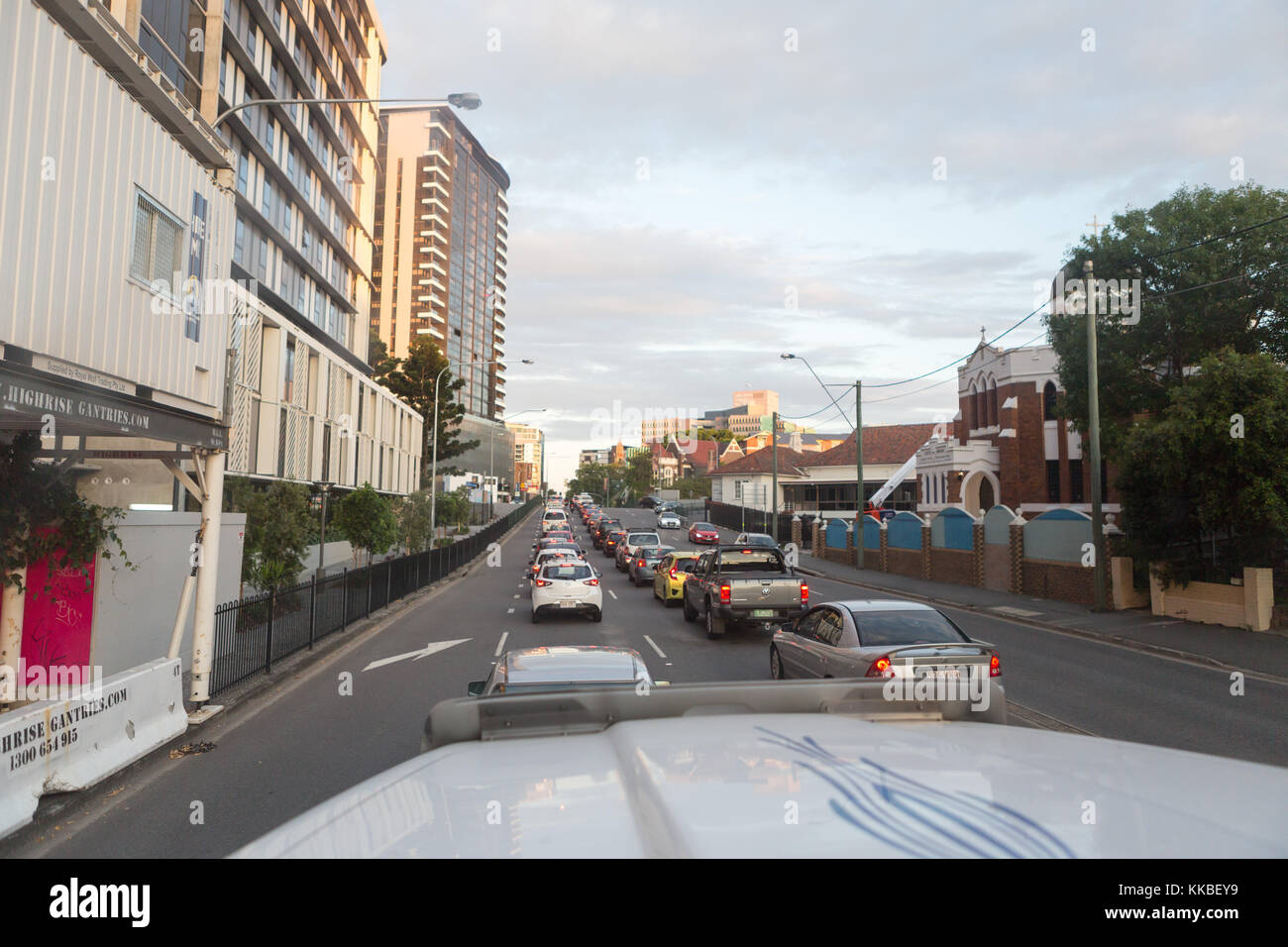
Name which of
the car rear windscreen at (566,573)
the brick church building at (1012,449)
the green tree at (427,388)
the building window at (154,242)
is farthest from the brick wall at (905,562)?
the green tree at (427,388)

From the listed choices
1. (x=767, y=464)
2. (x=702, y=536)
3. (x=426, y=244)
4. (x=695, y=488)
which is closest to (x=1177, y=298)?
(x=702, y=536)

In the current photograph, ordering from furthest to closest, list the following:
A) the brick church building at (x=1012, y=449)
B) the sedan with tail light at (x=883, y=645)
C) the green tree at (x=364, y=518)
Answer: the brick church building at (x=1012, y=449) → the green tree at (x=364, y=518) → the sedan with tail light at (x=883, y=645)

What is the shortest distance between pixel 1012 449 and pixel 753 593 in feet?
104

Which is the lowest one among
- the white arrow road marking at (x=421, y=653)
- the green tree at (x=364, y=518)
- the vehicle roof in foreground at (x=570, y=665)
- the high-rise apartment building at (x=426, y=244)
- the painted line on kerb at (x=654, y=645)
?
the white arrow road marking at (x=421, y=653)

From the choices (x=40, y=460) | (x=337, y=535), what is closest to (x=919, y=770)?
(x=40, y=460)

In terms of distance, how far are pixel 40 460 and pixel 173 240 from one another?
3166mm

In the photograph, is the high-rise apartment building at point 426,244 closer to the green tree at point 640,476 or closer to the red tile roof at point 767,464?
the green tree at point 640,476

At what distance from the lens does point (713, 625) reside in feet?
53.5

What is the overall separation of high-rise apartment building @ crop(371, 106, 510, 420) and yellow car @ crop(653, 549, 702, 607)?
83.3 metres

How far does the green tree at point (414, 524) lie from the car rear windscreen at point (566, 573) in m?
18.1

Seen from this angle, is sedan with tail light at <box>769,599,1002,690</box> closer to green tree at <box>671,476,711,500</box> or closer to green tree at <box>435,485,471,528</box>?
green tree at <box>435,485,471,528</box>

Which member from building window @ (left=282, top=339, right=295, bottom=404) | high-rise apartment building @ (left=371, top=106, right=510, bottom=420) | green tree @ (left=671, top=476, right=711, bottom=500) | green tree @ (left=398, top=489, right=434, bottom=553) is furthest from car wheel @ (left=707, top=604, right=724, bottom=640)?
green tree @ (left=671, top=476, right=711, bottom=500)

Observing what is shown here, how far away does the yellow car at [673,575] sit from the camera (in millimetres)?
22438

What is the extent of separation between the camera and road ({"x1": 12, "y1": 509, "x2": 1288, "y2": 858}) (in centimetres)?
646
